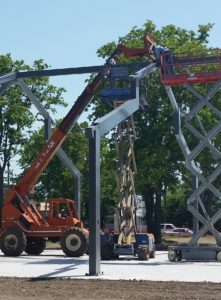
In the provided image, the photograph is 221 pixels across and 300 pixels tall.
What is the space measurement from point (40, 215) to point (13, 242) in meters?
2.03

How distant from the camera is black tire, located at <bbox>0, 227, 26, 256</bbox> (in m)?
28.9

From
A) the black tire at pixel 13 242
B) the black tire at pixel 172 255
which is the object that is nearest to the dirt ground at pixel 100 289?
the black tire at pixel 172 255

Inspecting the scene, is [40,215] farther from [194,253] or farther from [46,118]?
[194,253]

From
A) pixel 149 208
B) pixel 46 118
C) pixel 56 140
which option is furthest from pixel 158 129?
pixel 56 140

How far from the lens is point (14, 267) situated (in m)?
22.8

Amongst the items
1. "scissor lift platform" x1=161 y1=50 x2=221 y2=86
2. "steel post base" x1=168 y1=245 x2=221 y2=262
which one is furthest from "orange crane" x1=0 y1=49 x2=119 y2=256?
"steel post base" x1=168 y1=245 x2=221 y2=262

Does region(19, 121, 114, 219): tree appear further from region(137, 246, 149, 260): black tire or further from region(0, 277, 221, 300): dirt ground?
region(0, 277, 221, 300): dirt ground

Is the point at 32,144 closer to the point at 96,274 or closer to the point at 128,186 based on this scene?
the point at 128,186

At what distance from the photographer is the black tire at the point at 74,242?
2812 cm

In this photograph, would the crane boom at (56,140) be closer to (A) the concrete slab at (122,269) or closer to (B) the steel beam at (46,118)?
(B) the steel beam at (46,118)

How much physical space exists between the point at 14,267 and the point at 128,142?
29.0 ft

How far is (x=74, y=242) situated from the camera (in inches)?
1115

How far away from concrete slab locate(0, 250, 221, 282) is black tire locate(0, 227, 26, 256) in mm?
1313

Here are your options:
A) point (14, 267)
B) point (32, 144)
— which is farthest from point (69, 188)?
point (14, 267)
